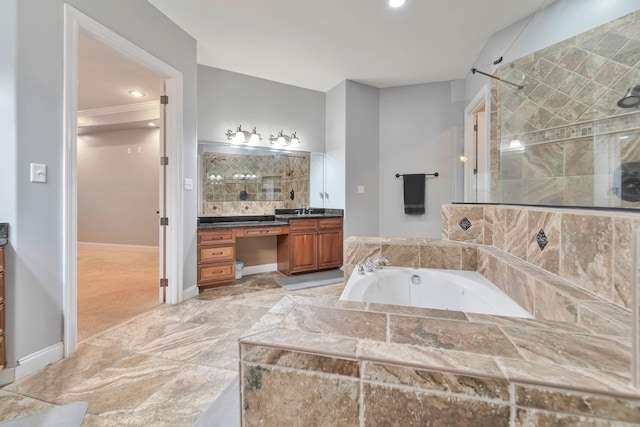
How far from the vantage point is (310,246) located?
12.0 feet

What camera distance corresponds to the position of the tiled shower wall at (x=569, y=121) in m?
1.83

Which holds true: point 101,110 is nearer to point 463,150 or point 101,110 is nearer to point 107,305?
point 107,305

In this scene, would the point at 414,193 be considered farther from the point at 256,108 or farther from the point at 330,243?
the point at 256,108

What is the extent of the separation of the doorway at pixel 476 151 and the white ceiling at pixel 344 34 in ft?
1.98

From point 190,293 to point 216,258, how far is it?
0.45 metres

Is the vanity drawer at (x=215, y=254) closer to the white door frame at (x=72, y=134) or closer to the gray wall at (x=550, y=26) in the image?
the white door frame at (x=72, y=134)

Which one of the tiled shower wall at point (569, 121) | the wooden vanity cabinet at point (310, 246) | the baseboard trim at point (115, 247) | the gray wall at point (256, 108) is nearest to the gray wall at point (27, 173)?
the gray wall at point (256, 108)

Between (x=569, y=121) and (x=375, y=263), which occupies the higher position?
(x=569, y=121)

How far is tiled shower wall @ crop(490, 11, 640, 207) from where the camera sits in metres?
1.83

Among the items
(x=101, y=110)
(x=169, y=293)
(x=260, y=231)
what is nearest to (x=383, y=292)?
(x=260, y=231)

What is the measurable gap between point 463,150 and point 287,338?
11.6 ft

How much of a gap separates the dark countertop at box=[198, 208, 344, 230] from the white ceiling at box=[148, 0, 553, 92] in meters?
1.98

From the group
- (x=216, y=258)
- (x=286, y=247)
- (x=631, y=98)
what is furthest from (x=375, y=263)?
(x=631, y=98)

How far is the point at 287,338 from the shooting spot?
0.71 m
